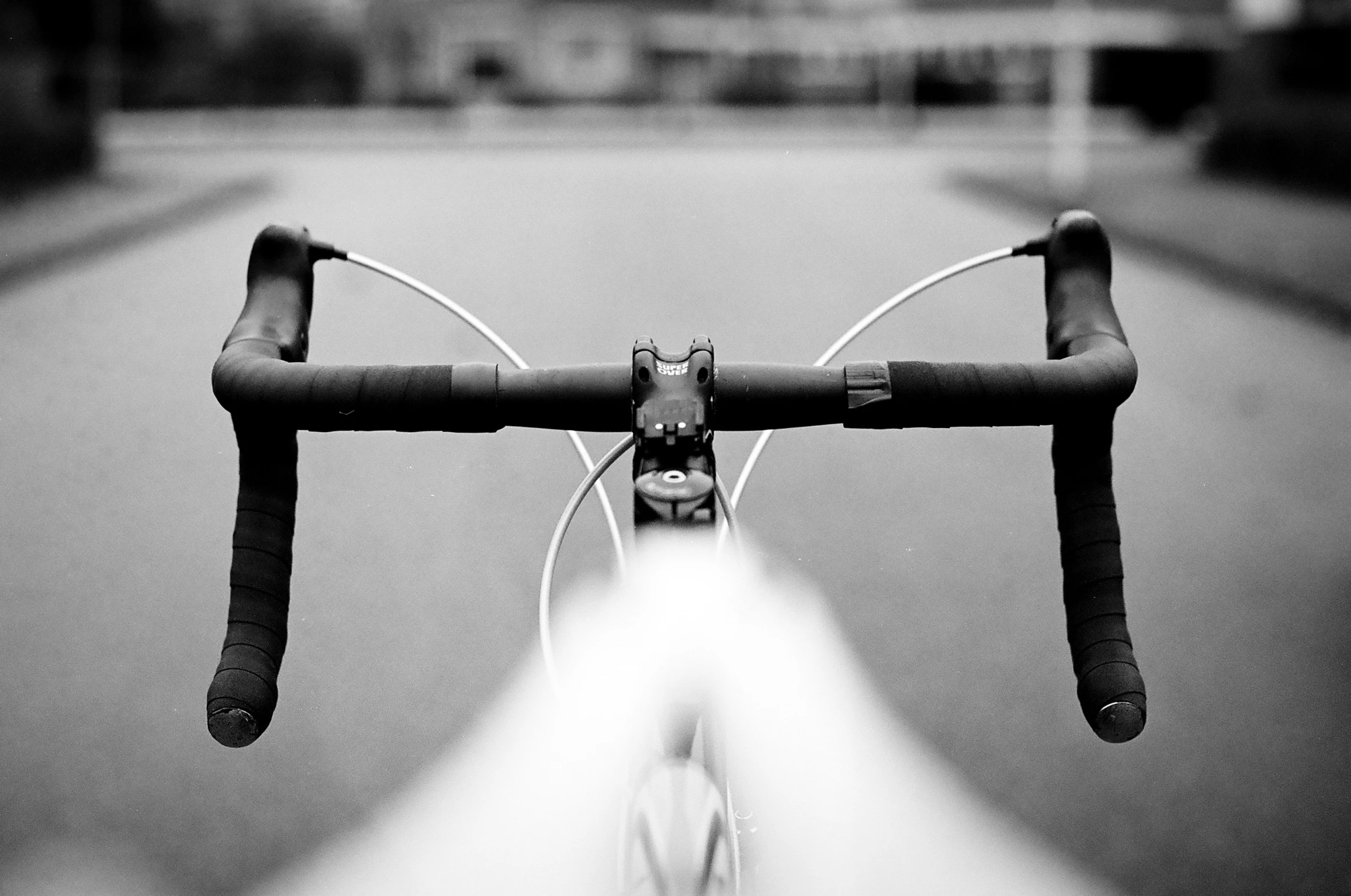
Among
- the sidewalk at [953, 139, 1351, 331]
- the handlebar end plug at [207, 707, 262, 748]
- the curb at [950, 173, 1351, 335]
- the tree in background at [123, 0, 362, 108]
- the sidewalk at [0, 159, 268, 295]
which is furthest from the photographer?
the tree in background at [123, 0, 362, 108]

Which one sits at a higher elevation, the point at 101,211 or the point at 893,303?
the point at 893,303

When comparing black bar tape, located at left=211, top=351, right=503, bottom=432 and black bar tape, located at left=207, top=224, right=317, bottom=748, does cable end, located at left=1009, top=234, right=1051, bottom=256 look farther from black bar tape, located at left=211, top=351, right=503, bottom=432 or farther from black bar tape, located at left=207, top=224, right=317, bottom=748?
black bar tape, located at left=207, top=224, right=317, bottom=748

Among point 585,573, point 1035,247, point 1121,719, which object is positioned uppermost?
point 1035,247

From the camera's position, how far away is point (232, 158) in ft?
104

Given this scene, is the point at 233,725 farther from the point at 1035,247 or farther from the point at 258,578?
the point at 1035,247

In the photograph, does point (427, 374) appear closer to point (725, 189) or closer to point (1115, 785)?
point (1115, 785)

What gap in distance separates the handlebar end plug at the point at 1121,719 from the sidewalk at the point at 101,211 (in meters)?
10.7

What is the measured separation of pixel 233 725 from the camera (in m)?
2.29

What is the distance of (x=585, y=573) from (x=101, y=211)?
14460 millimetres

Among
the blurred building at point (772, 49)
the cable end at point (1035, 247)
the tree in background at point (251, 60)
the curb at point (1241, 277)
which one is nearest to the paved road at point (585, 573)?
the curb at point (1241, 277)

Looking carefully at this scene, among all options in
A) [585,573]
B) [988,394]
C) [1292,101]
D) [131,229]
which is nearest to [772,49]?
A: [1292,101]

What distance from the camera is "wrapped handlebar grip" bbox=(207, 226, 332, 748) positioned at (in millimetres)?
2303

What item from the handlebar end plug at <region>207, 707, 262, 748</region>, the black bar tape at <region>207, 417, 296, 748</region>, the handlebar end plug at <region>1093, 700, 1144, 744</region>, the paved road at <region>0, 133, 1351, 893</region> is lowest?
the paved road at <region>0, 133, 1351, 893</region>

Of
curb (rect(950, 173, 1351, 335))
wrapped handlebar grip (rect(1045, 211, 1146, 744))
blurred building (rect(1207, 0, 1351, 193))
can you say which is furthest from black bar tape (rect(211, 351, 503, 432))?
blurred building (rect(1207, 0, 1351, 193))
